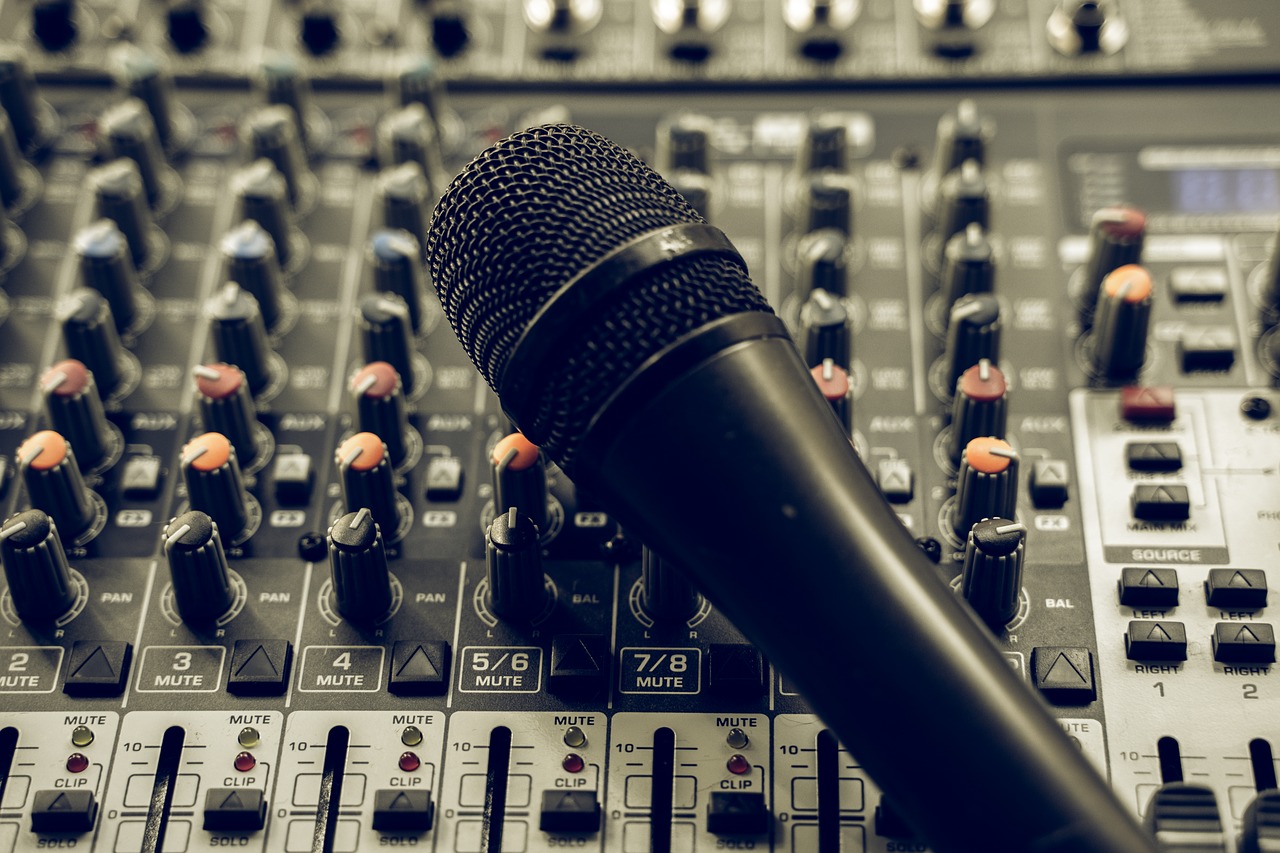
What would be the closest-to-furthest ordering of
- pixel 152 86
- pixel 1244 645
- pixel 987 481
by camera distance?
pixel 1244 645
pixel 987 481
pixel 152 86

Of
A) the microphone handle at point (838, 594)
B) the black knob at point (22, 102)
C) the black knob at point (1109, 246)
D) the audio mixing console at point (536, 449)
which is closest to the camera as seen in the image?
the microphone handle at point (838, 594)

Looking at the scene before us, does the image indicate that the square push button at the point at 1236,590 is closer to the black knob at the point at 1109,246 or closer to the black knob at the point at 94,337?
the black knob at the point at 1109,246

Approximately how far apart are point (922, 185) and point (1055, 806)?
1.49m

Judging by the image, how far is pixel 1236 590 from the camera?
245 centimetres

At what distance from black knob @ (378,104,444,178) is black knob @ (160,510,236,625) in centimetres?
80

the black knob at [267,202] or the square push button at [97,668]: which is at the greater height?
the black knob at [267,202]

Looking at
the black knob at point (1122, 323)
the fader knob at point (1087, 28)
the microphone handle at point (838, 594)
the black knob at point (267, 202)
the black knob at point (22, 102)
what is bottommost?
the microphone handle at point (838, 594)

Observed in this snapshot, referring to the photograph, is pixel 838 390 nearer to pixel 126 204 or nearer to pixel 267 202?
pixel 267 202

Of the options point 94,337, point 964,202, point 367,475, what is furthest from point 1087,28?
point 94,337

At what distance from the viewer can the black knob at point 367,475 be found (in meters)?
2.56

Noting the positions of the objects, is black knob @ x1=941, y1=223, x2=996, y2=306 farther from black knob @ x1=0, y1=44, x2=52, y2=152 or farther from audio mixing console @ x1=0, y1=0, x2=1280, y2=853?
black knob @ x1=0, y1=44, x2=52, y2=152

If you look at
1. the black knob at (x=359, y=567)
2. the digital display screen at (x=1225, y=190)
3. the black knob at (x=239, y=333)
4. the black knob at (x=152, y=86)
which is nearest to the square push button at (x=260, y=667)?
the black knob at (x=359, y=567)

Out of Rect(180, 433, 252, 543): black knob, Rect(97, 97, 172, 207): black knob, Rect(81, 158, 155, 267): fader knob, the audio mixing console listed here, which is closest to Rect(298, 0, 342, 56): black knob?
the audio mixing console

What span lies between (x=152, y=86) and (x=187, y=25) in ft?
0.59
